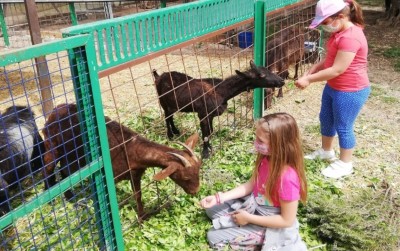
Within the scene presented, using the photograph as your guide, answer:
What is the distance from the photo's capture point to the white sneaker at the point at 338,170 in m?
4.57

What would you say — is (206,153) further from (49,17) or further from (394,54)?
(49,17)

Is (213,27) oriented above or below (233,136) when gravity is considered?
above

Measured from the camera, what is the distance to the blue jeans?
13.7ft

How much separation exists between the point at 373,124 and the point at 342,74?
2.23m

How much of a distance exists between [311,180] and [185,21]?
84.5 inches

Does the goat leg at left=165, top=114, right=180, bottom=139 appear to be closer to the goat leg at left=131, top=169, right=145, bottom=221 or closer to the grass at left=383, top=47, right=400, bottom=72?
the goat leg at left=131, top=169, right=145, bottom=221

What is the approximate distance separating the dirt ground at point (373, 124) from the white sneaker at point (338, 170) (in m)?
0.07

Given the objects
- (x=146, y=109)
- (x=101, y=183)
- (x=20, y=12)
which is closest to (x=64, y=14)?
(x=20, y=12)

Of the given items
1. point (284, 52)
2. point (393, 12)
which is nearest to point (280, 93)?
point (284, 52)

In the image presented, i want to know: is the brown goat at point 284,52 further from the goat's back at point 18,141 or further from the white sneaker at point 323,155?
the goat's back at point 18,141

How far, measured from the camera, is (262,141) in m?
3.03

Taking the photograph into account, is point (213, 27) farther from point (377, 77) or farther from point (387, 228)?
point (377, 77)

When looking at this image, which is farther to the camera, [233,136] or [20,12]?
[20,12]

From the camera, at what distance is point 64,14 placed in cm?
1471
